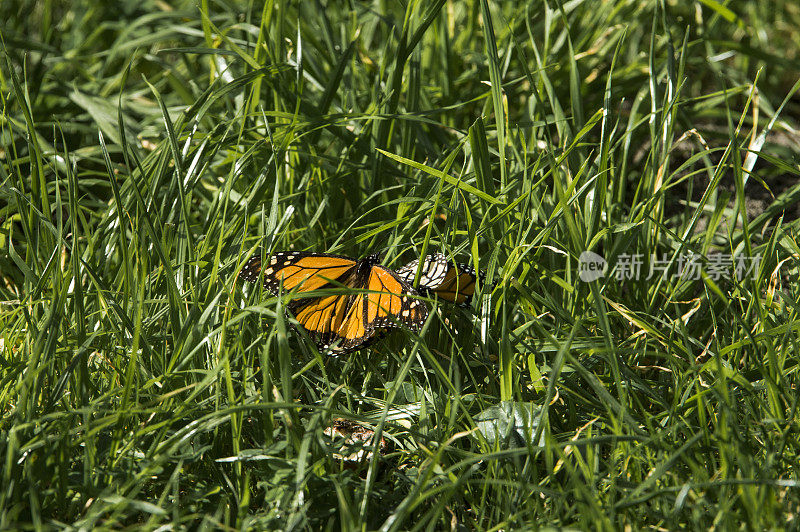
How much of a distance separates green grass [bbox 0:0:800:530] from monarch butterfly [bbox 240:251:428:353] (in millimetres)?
63

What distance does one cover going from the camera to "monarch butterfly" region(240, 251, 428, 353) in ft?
5.00

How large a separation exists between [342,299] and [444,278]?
246 mm

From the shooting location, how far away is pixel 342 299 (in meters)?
1.63

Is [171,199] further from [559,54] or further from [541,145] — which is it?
[559,54]

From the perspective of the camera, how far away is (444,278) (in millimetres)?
1596

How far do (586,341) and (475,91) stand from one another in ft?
4.21

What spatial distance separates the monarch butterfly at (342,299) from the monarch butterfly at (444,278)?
0.20ft

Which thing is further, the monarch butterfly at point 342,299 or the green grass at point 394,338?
the monarch butterfly at point 342,299

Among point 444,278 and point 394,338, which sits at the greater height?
point 444,278

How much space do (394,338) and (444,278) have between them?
0.67 ft

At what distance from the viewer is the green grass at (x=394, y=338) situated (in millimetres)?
1265

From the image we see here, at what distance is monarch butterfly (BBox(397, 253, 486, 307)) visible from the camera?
5.16ft

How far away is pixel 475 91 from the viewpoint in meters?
2.56

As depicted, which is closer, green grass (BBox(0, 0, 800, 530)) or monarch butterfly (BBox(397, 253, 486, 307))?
green grass (BBox(0, 0, 800, 530))
